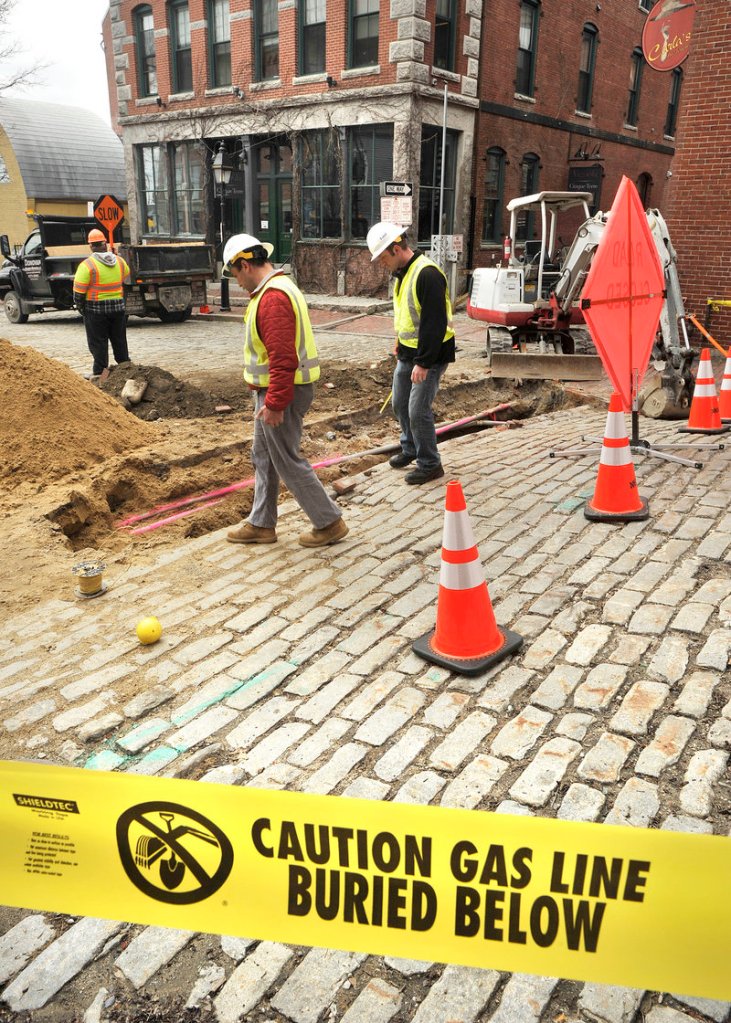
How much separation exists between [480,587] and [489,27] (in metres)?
23.2

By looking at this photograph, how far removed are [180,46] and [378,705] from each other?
2815 centimetres

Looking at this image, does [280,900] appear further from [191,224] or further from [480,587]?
[191,224]

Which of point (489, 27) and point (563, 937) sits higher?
point (489, 27)

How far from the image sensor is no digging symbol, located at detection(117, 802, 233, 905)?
1928 millimetres

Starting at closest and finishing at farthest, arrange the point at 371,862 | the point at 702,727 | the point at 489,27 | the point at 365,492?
1. the point at 371,862
2. the point at 702,727
3. the point at 365,492
4. the point at 489,27

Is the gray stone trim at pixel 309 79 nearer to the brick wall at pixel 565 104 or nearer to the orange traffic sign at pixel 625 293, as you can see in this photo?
the brick wall at pixel 565 104

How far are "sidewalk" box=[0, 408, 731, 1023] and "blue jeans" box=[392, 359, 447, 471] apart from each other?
3.21 feet

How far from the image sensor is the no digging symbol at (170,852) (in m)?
1.93

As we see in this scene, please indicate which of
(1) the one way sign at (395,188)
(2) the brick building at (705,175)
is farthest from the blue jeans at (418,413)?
(1) the one way sign at (395,188)

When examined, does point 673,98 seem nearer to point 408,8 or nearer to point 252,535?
point 408,8

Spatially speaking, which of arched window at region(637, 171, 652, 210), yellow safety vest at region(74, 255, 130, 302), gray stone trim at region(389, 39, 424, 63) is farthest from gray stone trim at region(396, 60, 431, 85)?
arched window at region(637, 171, 652, 210)

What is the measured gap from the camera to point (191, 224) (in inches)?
1065

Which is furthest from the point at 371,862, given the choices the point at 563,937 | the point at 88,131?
the point at 88,131

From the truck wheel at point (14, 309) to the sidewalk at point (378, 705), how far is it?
1629 centimetres
